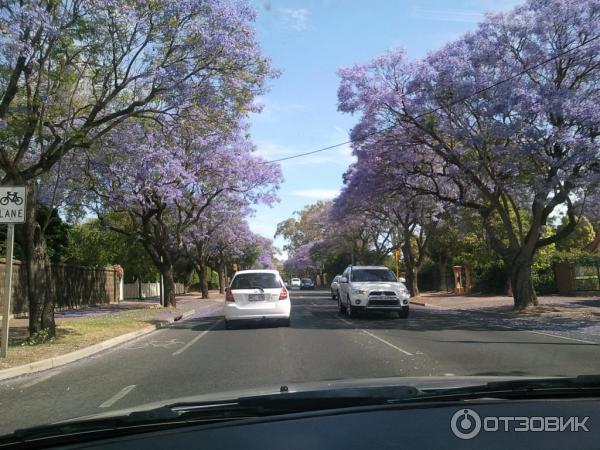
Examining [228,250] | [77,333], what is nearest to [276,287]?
[77,333]

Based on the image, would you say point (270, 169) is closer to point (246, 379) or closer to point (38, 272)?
point (38, 272)

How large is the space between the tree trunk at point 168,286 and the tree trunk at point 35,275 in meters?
15.6

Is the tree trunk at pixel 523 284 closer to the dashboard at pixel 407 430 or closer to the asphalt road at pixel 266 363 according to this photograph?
the asphalt road at pixel 266 363

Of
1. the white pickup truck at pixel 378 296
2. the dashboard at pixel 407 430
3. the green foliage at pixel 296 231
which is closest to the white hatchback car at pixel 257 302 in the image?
the white pickup truck at pixel 378 296

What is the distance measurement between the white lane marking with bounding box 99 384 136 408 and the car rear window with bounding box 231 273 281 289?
28.1 ft

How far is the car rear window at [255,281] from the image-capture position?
1722 cm

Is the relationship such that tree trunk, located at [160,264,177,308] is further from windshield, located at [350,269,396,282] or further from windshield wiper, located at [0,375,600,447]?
windshield wiper, located at [0,375,600,447]

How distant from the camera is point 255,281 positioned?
1738cm

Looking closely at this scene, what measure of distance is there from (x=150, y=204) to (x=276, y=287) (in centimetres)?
1151

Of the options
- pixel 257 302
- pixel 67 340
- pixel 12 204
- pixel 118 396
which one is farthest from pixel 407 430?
pixel 257 302

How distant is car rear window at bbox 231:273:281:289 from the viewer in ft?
56.5

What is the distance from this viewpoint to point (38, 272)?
13.9m

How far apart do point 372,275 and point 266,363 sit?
11.1m

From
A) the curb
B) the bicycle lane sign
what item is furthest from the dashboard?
the bicycle lane sign
